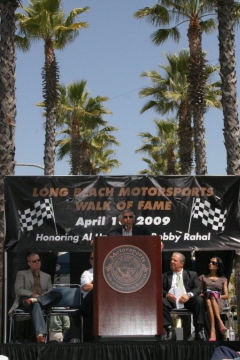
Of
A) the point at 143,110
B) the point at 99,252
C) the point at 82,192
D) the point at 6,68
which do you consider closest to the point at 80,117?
the point at 143,110

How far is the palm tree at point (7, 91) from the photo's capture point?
48.4ft

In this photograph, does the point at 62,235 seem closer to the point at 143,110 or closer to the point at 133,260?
the point at 133,260

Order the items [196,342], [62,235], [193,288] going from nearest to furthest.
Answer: [196,342] → [193,288] → [62,235]

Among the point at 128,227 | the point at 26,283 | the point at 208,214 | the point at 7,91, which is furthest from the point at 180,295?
the point at 7,91

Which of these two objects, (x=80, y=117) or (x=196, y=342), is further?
(x=80, y=117)

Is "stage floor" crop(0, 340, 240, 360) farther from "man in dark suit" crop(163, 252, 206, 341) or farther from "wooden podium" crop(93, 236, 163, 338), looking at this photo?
"man in dark suit" crop(163, 252, 206, 341)

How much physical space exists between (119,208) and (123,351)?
10.6 feet

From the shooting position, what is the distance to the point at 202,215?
12.2 meters

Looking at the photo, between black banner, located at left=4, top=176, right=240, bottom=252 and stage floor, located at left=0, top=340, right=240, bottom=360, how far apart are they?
279cm

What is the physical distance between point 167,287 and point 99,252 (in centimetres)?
210

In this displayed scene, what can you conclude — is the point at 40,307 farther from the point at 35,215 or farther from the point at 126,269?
the point at 35,215

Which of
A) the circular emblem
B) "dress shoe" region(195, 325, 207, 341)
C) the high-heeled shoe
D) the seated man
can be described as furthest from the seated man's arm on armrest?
the high-heeled shoe

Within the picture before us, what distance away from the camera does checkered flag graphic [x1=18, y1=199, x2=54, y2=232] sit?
12087 millimetres

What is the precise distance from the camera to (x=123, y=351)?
30.8 feet
